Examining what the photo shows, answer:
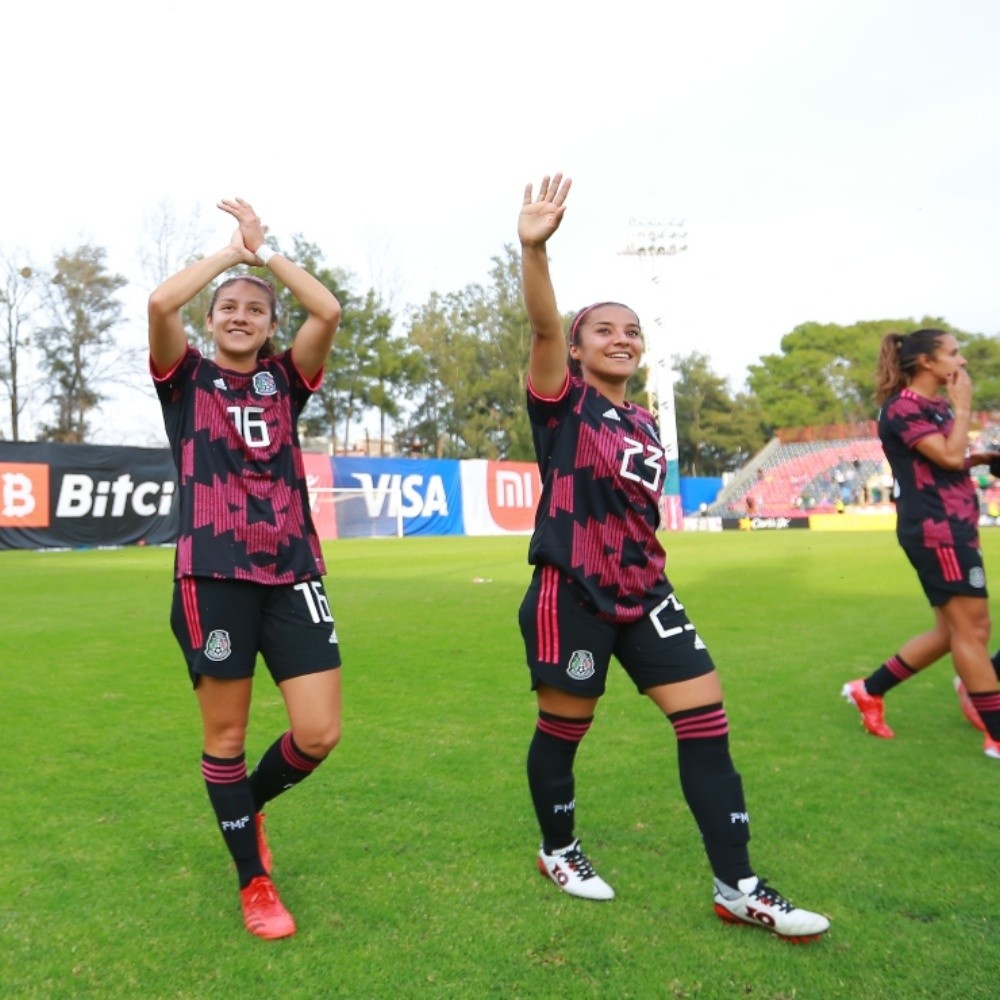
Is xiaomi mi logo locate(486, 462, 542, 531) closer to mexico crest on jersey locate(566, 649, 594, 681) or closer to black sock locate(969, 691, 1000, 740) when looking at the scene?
black sock locate(969, 691, 1000, 740)

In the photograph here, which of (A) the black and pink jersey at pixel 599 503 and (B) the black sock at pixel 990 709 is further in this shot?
(B) the black sock at pixel 990 709

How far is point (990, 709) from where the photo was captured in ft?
15.1

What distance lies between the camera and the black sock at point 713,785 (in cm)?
294

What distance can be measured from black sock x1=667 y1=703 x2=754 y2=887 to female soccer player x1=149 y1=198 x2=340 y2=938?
1.10 meters

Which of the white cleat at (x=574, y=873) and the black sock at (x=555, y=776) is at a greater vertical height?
the black sock at (x=555, y=776)

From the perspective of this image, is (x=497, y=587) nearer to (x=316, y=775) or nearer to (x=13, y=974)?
(x=316, y=775)

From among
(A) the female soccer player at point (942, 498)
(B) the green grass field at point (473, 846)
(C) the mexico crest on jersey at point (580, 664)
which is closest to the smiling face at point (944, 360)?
(A) the female soccer player at point (942, 498)

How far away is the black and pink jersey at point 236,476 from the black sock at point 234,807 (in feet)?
2.00

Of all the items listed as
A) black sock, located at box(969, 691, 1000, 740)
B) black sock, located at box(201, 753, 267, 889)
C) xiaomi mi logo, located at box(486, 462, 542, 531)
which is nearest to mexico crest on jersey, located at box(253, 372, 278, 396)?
black sock, located at box(201, 753, 267, 889)

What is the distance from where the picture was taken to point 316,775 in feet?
14.5

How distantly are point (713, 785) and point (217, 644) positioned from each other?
5.12ft

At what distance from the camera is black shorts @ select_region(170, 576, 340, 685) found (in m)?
2.97

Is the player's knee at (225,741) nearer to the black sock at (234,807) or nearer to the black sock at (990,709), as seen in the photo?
the black sock at (234,807)

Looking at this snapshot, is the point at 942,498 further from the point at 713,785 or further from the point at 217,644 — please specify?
the point at 217,644
